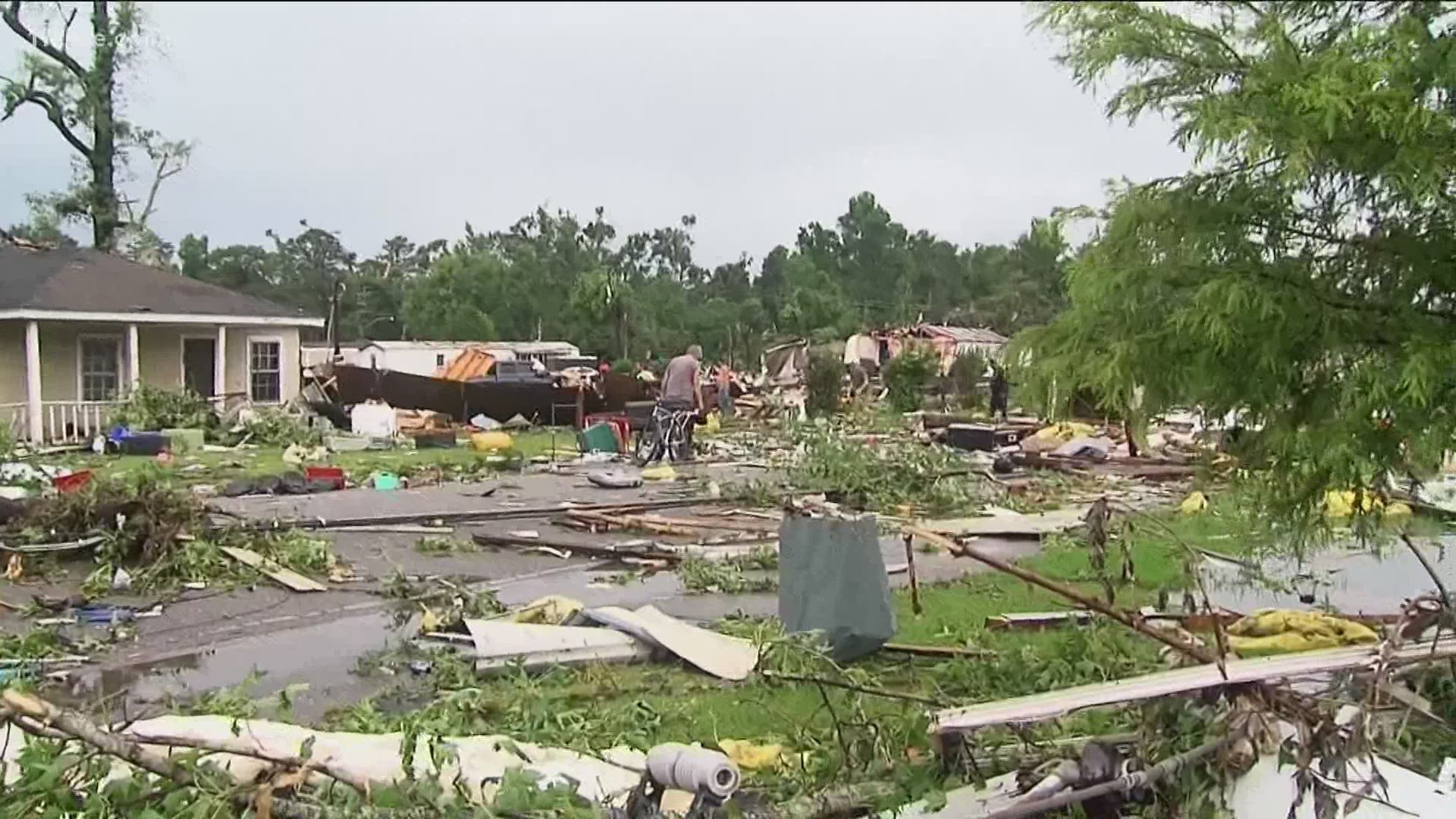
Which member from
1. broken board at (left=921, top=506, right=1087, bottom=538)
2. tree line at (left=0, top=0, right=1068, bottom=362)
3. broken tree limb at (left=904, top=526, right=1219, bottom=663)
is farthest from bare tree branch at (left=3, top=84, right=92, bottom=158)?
broken tree limb at (left=904, top=526, right=1219, bottom=663)

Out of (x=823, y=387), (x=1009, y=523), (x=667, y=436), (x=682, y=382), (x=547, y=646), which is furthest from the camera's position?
(x=823, y=387)

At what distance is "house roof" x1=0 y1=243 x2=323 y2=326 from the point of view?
2336 cm

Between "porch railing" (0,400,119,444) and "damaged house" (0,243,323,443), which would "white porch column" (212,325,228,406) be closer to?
"damaged house" (0,243,323,443)

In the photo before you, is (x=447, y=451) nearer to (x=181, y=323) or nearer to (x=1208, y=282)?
(x=181, y=323)

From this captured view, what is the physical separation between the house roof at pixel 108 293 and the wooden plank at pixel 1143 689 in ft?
73.5

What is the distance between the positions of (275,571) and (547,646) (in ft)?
12.0

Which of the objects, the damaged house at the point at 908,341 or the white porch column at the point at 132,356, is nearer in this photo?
the white porch column at the point at 132,356

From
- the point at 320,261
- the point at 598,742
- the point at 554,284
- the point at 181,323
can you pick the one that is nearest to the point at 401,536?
the point at 598,742

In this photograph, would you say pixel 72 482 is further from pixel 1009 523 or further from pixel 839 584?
pixel 1009 523

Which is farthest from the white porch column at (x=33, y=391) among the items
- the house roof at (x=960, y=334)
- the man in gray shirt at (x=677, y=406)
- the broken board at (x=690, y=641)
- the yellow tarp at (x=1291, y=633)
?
the house roof at (x=960, y=334)

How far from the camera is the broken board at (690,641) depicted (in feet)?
23.4

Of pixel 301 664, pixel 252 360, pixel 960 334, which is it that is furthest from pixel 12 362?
pixel 960 334

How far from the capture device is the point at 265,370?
27547 millimetres

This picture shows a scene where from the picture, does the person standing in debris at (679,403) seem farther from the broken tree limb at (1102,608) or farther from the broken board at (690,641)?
the broken tree limb at (1102,608)
